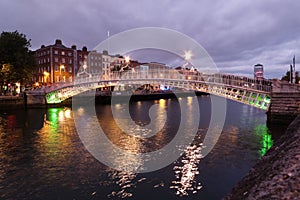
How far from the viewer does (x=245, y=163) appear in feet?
30.6

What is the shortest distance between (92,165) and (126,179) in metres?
1.93

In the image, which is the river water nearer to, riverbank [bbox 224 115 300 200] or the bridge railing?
riverbank [bbox 224 115 300 200]

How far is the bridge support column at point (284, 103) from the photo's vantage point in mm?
15742

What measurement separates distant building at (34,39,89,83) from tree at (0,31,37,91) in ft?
76.2

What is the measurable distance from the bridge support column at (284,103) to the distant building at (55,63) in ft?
155

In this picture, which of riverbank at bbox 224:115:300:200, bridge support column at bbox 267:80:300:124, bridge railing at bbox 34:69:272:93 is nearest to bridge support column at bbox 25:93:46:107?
bridge railing at bbox 34:69:272:93

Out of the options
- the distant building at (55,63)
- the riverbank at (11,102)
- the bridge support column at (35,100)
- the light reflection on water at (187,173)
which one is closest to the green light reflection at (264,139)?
the light reflection on water at (187,173)

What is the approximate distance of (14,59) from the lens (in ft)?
102

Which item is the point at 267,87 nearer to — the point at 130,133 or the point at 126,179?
the point at 130,133

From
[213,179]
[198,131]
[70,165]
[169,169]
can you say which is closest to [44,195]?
[70,165]

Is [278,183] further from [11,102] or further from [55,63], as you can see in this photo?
[55,63]

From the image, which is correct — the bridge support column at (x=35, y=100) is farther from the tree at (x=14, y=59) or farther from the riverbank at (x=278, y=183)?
the riverbank at (x=278, y=183)

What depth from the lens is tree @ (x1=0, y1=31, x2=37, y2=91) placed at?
30131 millimetres

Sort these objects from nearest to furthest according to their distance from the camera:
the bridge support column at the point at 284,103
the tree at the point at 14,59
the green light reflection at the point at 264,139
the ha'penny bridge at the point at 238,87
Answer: the green light reflection at the point at 264,139 < the bridge support column at the point at 284,103 < the ha'penny bridge at the point at 238,87 < the tree at the point at 14,59
